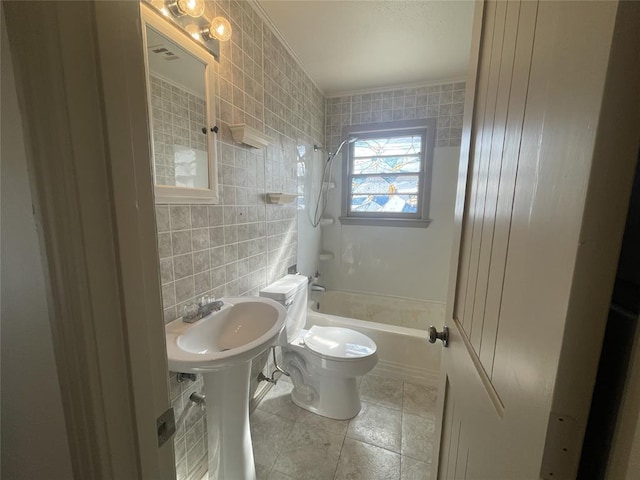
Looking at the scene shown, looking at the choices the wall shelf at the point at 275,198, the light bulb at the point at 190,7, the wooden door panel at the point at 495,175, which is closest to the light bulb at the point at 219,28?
the light bulb at the point at 190,7

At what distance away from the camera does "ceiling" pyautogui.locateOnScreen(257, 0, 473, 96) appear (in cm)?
154

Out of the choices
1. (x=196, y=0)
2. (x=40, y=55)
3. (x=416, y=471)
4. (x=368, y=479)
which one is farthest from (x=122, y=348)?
(x=416, y=471)

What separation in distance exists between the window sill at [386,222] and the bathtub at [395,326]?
776mm

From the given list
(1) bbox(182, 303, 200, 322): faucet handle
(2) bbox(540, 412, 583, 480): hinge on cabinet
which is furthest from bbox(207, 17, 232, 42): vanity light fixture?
(2) bbox(540, 412, 583, 480): hinge on cabinet

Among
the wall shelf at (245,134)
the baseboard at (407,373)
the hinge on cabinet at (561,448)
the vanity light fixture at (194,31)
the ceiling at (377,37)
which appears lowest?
the baseboard at (407,373)

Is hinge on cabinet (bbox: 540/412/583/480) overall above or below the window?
below

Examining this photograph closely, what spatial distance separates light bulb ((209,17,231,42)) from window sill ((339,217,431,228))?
1.95 m

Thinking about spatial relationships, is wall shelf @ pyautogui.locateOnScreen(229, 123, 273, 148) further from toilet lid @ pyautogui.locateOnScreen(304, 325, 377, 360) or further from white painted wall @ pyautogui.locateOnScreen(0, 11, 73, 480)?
toilet lid @ pyautogui.locateOnScreen(304, 325, 377, 360)

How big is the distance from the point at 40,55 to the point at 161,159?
2.66 feet

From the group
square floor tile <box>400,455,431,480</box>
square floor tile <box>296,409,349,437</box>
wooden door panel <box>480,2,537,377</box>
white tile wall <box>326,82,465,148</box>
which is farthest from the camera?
white tile wall <box>326,82,465,148</box>

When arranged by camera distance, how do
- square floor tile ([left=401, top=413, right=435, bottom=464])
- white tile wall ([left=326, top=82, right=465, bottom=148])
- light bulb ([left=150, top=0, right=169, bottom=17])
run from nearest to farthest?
light bulb ([left=150, top=0, right=169, bottom=17])
square floor tile ([left=401, top=413, right=435, bottom=464])
white tile wall ([left=326, top=82, right=465, bottom=148])

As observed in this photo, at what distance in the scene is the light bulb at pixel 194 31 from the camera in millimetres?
1137

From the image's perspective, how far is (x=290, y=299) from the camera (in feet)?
5.55

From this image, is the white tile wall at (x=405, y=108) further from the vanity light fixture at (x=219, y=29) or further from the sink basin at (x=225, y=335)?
the sink basin at (x=225, y=335)
